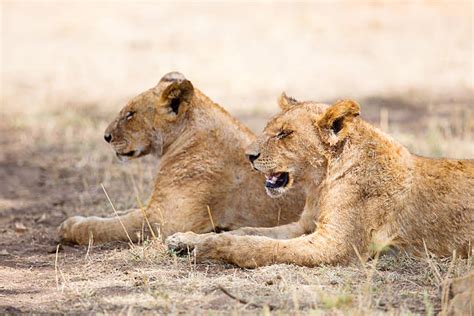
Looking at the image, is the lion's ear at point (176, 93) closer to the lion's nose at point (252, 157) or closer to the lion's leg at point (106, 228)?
the lion's leg at point (106, 228)

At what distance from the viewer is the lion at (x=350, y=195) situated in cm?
637

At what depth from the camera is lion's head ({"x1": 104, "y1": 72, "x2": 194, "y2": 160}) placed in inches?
296

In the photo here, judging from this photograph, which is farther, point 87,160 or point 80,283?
point 87,160

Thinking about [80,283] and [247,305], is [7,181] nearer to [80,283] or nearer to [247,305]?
[80,283]

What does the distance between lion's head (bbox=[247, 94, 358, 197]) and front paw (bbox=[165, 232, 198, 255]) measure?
0.58 m

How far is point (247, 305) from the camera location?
212 inches

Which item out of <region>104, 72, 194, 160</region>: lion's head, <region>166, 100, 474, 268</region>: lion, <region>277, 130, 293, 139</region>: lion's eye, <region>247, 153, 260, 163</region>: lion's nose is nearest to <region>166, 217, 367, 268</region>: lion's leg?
<region>166, 100, 474, 268</region>: lion

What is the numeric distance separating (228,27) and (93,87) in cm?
404

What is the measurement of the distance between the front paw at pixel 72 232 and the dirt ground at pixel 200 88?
0.37ft

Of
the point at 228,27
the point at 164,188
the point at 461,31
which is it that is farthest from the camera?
the point at 228,27

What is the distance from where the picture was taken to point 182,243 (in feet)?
21.8

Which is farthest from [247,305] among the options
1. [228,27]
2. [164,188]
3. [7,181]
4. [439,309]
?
[228,27]

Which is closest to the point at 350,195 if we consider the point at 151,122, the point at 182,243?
the point at 182,243

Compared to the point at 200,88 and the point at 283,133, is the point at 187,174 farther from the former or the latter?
the point at 200,88
